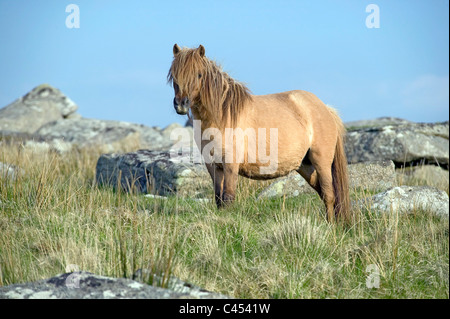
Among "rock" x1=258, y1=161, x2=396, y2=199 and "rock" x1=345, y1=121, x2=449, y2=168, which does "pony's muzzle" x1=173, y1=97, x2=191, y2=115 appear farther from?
"rock" x1=345, y1=121, x2=449, y2=168

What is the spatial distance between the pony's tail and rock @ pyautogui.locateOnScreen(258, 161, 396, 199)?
54.7 inches

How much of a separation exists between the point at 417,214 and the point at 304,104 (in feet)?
6.62

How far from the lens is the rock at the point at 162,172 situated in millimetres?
8295

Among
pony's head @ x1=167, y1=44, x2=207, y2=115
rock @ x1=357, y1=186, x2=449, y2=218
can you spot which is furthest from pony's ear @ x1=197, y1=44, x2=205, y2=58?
rock @ x1=357, y1=186, x2=449, y2=218

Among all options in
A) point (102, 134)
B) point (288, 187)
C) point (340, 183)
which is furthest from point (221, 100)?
point (102, 134)

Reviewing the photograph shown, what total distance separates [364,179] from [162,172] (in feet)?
11.5

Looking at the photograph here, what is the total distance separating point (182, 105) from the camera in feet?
16.8

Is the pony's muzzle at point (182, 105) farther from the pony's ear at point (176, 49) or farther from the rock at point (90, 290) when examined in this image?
the rock at point (90, 290)

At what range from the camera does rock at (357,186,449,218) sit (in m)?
6.15

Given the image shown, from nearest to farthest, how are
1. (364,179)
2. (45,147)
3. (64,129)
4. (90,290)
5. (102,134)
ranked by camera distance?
(90,290)
(364,179)
(45,147)
(102,134)
(64,129)

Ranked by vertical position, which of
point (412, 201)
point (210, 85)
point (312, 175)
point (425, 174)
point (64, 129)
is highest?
point (210, 85)

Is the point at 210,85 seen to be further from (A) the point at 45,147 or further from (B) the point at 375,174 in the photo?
(A) the point at 45,147
